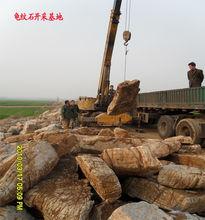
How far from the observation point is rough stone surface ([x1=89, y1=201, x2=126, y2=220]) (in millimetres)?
4242

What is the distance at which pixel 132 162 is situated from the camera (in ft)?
15.9

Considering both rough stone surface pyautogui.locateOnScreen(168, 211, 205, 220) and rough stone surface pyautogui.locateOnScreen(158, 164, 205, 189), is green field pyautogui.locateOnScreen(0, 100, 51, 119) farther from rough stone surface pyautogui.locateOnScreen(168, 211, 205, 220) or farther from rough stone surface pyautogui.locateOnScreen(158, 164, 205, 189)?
rough stone surface pyautogui.locateOnScreen(168, 211, 205, 220)

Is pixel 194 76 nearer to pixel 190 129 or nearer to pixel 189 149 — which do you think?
pixel 190 129

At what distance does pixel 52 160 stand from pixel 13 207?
90cm

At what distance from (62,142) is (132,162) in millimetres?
1677

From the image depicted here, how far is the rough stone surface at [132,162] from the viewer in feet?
15.8

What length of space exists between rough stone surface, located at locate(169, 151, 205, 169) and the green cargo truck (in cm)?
310

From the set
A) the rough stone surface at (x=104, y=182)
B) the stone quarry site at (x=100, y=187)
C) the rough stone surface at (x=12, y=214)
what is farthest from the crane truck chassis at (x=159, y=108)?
the rough stone surface at (x=12, y=214)

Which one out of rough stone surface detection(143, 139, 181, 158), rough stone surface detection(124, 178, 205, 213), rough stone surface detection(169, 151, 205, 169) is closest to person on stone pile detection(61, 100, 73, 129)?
rough stone surface detection(143, 139, 181, 158)

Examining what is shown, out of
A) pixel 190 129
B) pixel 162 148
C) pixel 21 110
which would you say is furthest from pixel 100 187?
pixel 21 110

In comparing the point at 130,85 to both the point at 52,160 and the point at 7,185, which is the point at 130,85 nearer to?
the point at 52,160

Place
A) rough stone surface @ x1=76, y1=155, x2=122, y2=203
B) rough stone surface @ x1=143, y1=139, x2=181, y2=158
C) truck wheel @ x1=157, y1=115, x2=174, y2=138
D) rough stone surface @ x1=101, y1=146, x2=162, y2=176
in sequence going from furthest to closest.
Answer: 1. truck wheel @ x1=157, y1=115, x2=174, y2=138
2. rough stone surface @ x1=143, y1=139, x2=181, y2=158
3. rough stone surface @ x1=101, y1=146, x2=162, y2=176
4. rough stone surface @ x1=76, y1=155, x2=122, y2=203

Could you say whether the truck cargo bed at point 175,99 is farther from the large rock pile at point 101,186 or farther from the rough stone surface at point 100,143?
the large rock pile at point 101,186

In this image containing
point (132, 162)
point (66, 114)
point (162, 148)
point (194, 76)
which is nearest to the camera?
point (132, 162)
